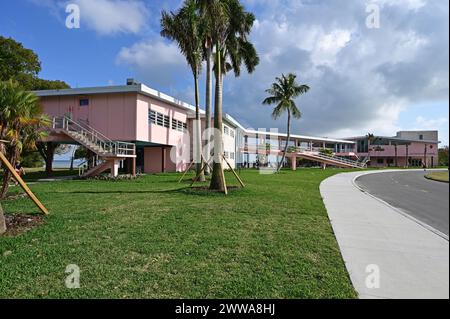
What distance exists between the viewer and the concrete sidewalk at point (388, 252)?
3.28 m

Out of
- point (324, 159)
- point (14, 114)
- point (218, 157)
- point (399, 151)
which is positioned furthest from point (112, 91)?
point (399, 151)

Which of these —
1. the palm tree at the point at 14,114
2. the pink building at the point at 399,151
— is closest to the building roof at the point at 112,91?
the palm tree at the point at 14,114

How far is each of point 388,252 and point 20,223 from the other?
7187 millimetres

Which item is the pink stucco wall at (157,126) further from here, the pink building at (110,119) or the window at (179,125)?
the window at (179,125)

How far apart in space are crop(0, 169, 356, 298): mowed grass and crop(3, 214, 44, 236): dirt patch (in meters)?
0.23

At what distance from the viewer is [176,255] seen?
4824mm

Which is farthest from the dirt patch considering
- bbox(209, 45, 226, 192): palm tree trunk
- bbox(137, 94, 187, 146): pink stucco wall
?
bbox(137, 94, 187, 146): pink stucco wall

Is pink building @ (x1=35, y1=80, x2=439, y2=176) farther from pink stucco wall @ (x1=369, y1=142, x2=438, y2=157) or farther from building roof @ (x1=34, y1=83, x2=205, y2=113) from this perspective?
pink stucco wall @ (x1=369, y1=142, x2=438, y2=157)

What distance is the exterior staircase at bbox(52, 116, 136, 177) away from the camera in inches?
789

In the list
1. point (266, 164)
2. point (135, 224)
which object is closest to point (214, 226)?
point (135, 224)

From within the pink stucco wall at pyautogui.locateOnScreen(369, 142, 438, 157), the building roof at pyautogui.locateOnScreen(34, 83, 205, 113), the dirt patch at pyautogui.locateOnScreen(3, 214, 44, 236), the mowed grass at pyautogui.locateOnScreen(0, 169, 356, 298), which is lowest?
the mowed grass at pyautogui.locateOnScreen(0, 169, 356, 298)

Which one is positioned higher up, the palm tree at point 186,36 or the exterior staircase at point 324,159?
the palm tree at point 186,36
